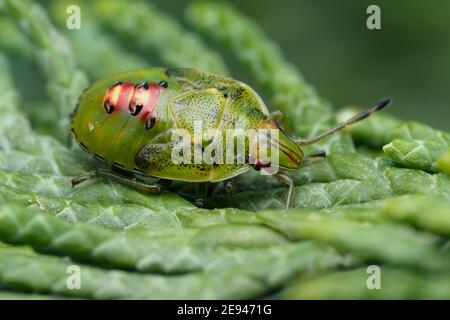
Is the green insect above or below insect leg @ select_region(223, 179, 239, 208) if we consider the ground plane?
above

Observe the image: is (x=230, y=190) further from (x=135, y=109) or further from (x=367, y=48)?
(x=367, y=48)

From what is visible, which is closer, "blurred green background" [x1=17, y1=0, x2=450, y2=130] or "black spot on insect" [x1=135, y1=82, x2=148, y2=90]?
"black spot on insect" [x1=135, y1=82, x2=148, y2=90]

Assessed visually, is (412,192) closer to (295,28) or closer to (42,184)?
(42,184)

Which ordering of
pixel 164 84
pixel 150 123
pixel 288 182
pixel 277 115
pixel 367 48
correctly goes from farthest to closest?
1. pixel 367 48
2. pixel 277 115
3. pixel 164 84
4. pixel 150 123
5. pixel 288 182

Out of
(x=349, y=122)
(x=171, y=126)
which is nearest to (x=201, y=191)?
(x=171, y=126)

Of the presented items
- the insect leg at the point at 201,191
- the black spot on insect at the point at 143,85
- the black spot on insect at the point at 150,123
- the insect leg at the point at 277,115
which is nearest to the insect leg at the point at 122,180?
the insect leg at the point at 201,191

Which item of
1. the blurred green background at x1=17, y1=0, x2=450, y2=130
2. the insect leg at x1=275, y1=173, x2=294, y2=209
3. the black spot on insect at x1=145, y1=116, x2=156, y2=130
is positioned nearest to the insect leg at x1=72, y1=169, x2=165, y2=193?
the black spot on insect at x1=145, y1=116, x2=156, y2=130

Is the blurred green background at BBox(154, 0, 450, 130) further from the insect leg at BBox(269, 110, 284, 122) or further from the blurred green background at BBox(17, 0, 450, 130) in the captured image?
the insect leg at BBox(269, 110, 284, 122)
